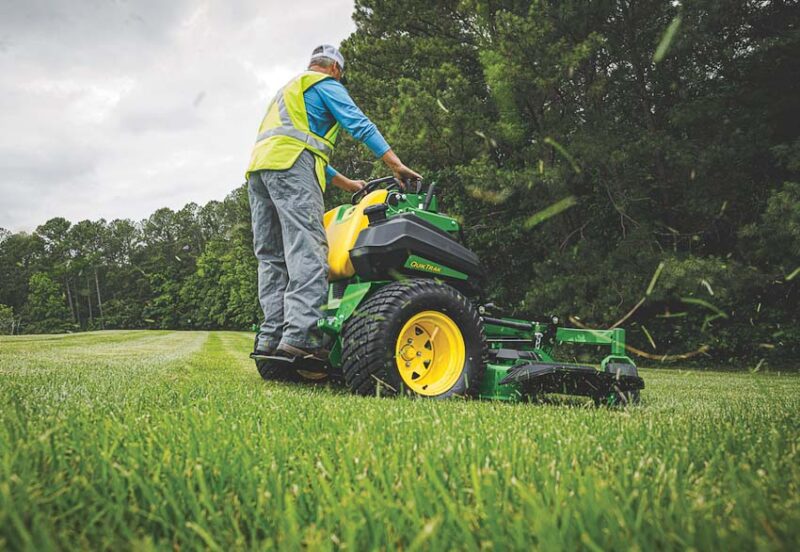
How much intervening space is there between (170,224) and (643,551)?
81753 mm

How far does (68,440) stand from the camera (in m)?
1.47

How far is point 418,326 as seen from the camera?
3676mm

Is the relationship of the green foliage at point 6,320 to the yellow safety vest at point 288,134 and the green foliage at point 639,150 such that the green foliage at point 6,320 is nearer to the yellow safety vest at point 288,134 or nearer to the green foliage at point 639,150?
the green foliage at point 639,150

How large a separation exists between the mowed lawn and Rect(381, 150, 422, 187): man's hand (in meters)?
2.22

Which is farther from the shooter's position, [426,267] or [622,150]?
[622,150]

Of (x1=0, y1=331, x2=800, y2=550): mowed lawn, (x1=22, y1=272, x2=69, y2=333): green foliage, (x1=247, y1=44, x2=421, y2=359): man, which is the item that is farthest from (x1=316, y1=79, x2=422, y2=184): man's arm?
(x1=22, y1=272, x2=69, y2=333): green foliage

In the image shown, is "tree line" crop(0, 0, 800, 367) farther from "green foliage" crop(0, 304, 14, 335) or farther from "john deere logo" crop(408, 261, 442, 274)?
"green foliage" crop(0, 304, 14, 335)

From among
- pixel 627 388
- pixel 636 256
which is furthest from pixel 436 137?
pixel 627 388

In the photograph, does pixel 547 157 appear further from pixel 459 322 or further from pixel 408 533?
pixel 408 533

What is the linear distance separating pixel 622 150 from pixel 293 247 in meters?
11.9

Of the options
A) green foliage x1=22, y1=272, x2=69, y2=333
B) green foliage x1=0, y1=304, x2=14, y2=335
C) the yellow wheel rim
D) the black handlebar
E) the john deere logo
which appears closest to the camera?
the yellow wheel rim

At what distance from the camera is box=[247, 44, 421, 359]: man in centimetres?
369

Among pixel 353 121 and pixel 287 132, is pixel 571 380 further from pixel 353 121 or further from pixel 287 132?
pixel 287 132

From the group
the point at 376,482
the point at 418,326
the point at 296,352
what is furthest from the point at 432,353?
the point at 376,482
